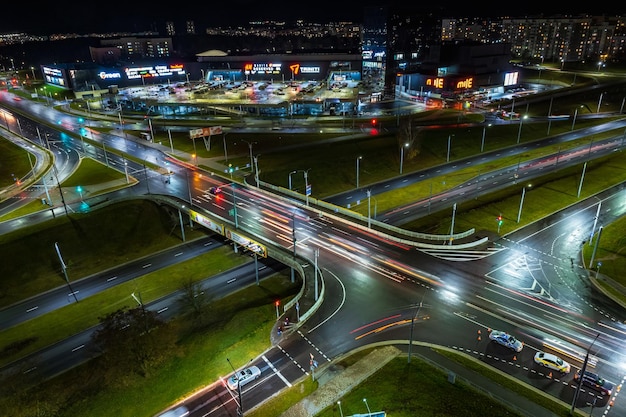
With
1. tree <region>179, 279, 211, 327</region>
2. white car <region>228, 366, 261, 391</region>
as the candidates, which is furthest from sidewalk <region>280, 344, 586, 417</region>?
tree <region>179, 279, 211, 327</region>

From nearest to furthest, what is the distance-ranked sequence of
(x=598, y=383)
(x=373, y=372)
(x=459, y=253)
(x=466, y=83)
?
(x=598, y=383) < (x=373, y=372) < (x=459, y=253) < (x=466, y=83)

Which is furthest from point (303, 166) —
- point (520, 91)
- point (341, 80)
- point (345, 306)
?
point (520, 91)

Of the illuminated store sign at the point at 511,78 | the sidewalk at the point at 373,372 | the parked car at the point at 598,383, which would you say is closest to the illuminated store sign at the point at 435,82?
the illuminated store sign at the point at 511,78

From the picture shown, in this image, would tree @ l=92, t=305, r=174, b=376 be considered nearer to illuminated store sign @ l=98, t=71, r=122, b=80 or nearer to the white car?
the white car

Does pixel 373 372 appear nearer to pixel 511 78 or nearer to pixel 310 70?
pixel 310 70

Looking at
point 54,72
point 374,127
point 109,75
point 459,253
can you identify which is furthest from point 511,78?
point 54,72

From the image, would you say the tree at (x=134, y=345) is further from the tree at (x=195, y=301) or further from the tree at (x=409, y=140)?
Answer: the tree at (x=409, y=140)
